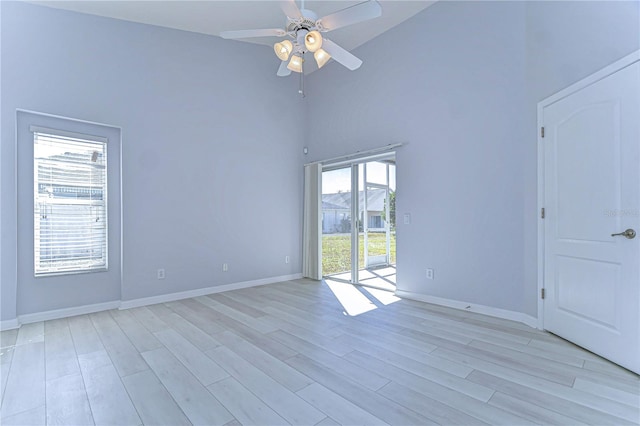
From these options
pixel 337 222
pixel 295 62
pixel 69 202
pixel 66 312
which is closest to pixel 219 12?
pixel 295 62

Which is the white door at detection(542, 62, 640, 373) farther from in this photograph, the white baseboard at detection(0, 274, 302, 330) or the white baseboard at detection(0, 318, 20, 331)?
the white baseboard at detection(0, 318, 20, 331)

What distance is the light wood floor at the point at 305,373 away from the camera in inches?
67.4

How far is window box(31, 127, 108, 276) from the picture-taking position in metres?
3.40

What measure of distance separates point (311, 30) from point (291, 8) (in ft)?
0.88

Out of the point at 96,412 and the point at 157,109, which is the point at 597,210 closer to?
Result: the point at 96,412

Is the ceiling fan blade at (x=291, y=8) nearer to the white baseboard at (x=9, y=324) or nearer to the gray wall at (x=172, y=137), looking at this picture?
the gray wall at (x=172, y=137)

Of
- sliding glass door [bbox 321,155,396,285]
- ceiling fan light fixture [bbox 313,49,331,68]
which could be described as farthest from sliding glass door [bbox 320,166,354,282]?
ceiling fan light fixture [bbox 313,49,331,68]

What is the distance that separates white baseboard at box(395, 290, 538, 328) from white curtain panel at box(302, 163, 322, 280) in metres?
1.67

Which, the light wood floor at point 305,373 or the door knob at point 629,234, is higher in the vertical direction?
the door knob at point 629,234

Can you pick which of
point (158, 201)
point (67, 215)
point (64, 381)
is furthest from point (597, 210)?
point (67, 215)

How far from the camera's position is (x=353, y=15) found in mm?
2312

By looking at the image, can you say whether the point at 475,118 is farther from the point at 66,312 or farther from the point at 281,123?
the point at 66,312

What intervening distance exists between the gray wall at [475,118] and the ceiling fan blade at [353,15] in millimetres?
1874

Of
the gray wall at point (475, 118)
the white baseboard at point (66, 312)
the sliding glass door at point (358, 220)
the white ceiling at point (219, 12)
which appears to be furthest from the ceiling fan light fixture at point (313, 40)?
the white baseboard at point (66, 312)
